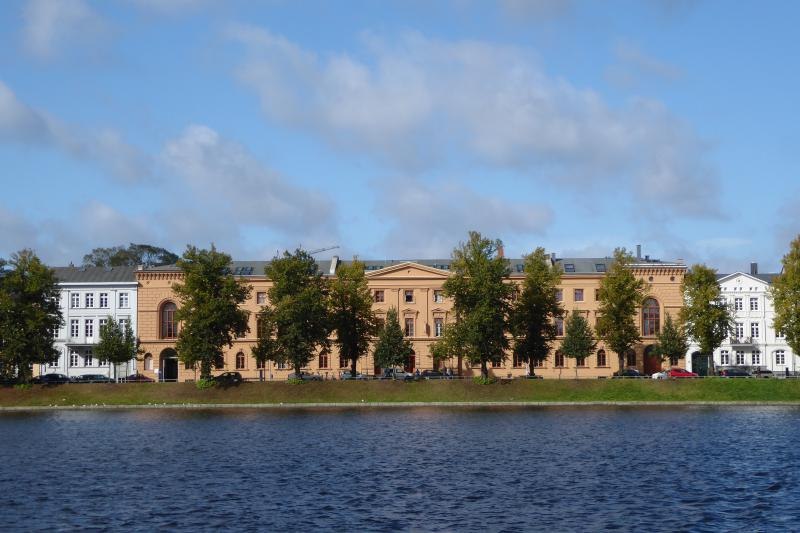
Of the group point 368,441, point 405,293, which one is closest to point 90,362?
point 405,293

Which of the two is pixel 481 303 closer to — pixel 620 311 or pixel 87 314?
pixel 620 311

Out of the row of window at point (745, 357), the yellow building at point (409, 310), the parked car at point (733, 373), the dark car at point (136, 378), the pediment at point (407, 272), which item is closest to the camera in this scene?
the parked car at point (733, 373)

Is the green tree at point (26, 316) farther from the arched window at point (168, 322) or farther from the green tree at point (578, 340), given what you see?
the green tree at point (578, 340)

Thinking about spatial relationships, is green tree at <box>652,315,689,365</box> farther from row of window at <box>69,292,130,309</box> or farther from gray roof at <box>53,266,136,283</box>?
gray roof at <box>53,266,136,283</box>

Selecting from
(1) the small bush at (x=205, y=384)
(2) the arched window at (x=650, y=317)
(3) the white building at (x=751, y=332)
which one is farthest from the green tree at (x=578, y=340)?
(1) the small bush at (x=205, y=384)

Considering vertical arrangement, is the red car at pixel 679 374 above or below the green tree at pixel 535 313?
below

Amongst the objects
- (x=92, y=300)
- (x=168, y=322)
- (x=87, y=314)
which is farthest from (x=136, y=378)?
(x=92, y=300)

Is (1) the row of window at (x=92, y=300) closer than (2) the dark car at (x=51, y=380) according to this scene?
No

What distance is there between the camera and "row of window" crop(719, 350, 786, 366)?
14662 cm

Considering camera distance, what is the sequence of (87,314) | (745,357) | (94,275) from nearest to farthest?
(745,357) → (87,314) → (94,275)

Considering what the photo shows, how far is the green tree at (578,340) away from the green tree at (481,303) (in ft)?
38.5

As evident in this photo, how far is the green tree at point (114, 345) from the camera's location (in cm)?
13250

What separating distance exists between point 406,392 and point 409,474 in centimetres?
5986

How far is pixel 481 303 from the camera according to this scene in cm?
11888
